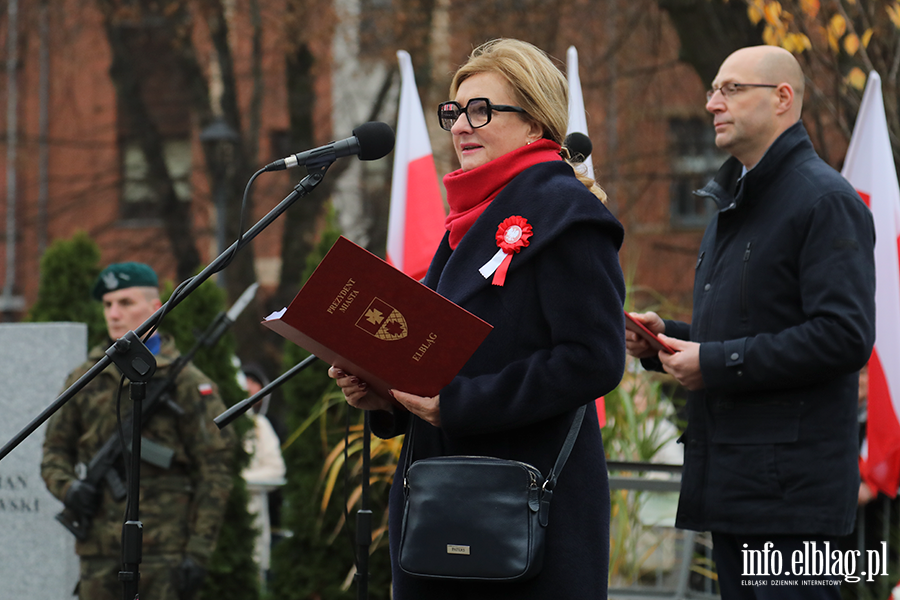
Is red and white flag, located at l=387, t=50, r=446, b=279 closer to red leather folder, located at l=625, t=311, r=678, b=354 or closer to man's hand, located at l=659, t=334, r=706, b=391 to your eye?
red leather folder, located at l=625, t=311, r=678, b=354

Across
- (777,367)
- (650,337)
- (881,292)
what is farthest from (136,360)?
(881,292)

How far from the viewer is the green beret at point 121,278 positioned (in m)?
5.39

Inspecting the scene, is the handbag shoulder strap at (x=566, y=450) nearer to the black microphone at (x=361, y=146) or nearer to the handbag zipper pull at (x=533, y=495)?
the handbag zipper pull at (x=533, y=495)

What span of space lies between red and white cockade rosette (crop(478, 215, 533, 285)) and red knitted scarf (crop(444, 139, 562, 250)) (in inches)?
5.1

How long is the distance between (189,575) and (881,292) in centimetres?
345

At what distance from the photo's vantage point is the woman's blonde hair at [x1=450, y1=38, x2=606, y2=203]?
8.88ft

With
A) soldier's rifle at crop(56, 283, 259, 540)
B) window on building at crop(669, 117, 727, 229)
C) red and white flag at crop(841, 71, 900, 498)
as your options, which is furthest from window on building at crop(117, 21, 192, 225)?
red and white flag at crop(841, 71, 900, 498)

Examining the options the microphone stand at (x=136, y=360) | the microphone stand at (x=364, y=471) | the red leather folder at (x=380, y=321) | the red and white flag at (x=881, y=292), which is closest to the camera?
the red leather folder at (x=380, y=321)

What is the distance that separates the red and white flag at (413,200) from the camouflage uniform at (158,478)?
1.25 metres

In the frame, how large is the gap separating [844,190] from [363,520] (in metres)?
1.80

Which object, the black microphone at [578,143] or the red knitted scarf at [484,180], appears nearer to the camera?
the red knitted scarf at [484,180]

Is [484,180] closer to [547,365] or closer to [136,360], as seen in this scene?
[547,365]

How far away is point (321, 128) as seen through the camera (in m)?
17.9

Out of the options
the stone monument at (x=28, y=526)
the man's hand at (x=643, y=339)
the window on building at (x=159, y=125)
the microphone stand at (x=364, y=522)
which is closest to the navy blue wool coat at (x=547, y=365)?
the microphone stand at (x=364, y=522)
